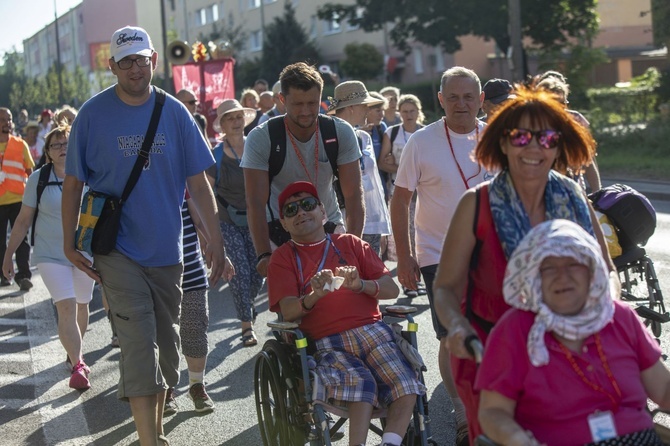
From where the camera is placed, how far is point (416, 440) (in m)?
5.30

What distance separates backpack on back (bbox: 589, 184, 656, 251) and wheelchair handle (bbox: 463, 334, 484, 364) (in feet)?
11.4

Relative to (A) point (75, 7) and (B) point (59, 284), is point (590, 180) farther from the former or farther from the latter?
(A) point (75, 7)

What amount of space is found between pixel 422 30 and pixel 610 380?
4714 cm

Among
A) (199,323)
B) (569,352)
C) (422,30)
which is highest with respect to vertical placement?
(422,30)

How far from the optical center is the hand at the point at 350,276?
532 cm

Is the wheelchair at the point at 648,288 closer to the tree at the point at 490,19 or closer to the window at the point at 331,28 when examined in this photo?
the tree at the point at 490,19

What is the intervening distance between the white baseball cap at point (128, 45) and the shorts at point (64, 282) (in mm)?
2712

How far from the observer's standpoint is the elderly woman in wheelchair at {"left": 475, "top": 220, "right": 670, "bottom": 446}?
339 cm

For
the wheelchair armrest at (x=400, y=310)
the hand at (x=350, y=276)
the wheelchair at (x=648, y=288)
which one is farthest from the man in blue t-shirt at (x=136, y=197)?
the wheelchair at (x=648, y=288)

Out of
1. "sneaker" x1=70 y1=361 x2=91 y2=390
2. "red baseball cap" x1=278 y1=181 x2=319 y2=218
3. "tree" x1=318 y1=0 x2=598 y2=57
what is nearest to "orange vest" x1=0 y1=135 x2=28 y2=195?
"sneaker" x1=70 y1=361 x2=91 y2=390

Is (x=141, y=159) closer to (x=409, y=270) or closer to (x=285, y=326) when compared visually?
(x=285, y=326)

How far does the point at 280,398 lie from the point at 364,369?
446 mm

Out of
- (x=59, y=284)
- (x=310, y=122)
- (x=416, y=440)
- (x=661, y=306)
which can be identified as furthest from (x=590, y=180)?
(x=59, y=284)

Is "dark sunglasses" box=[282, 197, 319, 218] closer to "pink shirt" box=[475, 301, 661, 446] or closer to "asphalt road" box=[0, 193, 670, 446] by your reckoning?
"asphalt road" box=[0, 193, 670, 446]
